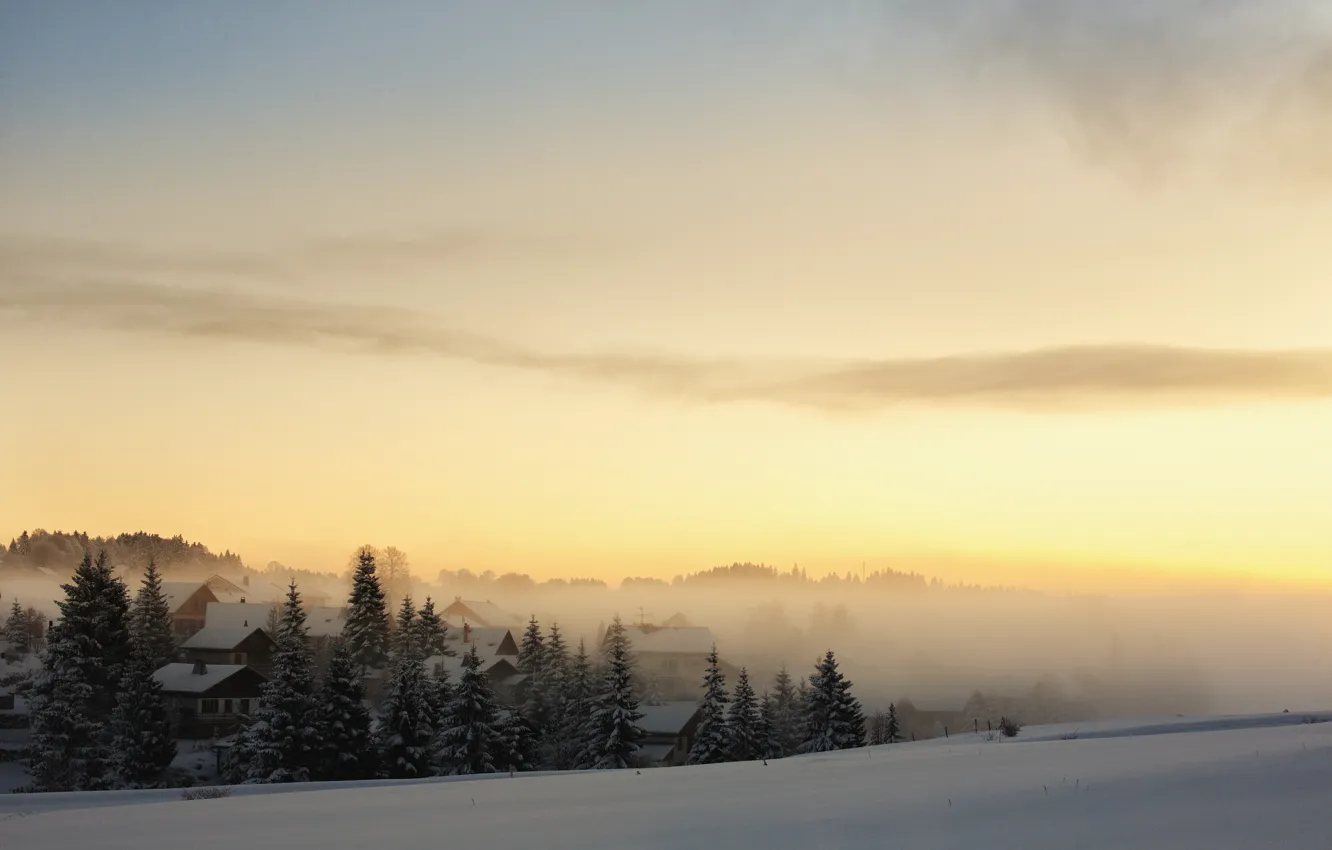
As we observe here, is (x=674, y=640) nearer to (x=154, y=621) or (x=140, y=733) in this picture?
(x=154, y=621)

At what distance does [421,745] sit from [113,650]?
59.7 ft

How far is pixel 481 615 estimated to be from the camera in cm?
15950

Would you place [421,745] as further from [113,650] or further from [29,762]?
[29,762]

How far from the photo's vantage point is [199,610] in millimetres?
108438

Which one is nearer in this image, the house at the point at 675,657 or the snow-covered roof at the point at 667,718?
the snow-covered roof at the point at 667,718

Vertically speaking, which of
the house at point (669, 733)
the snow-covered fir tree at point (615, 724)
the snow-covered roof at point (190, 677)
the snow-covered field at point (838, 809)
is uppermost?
the snow-covered roof at point (190, 677)

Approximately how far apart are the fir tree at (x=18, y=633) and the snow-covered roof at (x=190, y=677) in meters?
33.2

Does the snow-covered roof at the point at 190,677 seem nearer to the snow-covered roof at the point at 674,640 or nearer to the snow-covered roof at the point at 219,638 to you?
the snow-covered roof at the point at 219,638

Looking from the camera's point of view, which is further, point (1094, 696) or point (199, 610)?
point (1094, 696)

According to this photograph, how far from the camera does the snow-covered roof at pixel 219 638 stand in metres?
83.9

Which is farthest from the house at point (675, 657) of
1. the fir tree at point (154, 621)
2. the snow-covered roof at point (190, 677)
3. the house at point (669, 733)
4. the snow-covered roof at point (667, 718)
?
the snow-covered roof at point (190, 677)

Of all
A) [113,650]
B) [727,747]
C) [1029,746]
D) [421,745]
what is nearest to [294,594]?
[113,650]

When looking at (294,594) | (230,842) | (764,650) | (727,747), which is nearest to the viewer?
(230,842)

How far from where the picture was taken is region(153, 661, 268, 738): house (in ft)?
224
